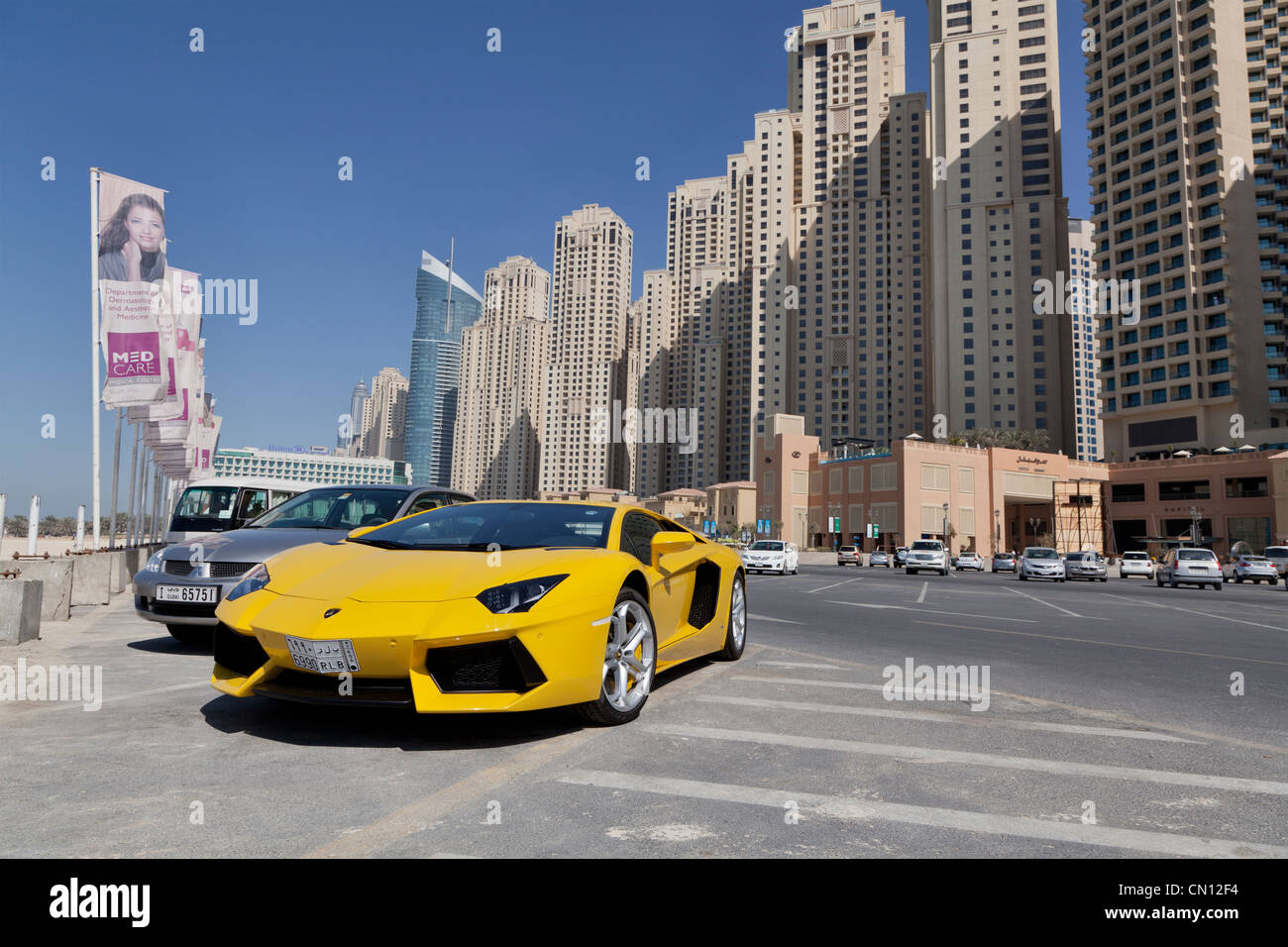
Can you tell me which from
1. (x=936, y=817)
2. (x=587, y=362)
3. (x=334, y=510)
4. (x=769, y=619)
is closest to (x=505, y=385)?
(x=587, y=362)

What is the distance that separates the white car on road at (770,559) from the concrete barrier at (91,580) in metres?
24.4

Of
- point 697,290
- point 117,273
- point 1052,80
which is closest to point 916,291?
point 1052,80

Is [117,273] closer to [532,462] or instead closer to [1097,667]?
[1097,667]

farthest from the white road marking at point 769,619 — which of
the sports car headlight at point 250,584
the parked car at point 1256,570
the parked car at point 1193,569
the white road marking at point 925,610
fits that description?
the parked car at point 1256,570

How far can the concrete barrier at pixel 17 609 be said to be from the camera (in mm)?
7188

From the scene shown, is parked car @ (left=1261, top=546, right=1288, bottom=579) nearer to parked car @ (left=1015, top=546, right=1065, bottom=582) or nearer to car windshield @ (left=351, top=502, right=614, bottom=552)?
parked car @ (left=1015, top=546, right=1065, bottom=582)

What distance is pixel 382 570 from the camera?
14.2ft

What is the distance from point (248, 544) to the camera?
7.36m

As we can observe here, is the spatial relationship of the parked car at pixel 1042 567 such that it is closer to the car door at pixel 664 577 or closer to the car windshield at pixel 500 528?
the car door at pixel 664 577

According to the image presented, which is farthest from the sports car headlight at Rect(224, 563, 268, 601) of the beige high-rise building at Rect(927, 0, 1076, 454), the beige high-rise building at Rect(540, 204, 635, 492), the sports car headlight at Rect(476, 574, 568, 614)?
the beige high-rise building at Rect(540, 204, 635, 492)

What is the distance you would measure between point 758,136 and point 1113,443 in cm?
7716
